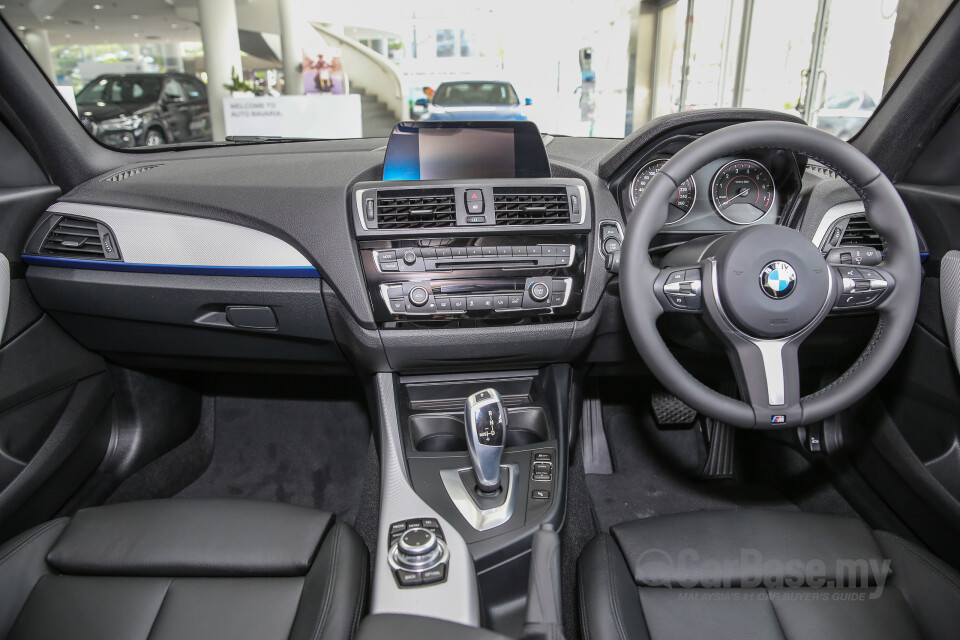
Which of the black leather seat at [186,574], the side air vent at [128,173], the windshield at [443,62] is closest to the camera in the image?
the black leather seat at [186,574]

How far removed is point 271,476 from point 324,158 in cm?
117

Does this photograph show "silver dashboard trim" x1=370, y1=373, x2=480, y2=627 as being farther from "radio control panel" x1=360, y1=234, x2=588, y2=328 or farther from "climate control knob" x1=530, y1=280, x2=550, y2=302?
"climate control knob" x1=530, y1=280, x2=550, y2=302

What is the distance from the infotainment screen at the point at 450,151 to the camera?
1.61 m

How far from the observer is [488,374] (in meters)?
1.85

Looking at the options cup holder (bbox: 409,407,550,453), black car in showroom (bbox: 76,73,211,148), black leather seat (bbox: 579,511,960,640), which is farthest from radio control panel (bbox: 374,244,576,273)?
black car in showroom (bbox: 76,73,211,148)

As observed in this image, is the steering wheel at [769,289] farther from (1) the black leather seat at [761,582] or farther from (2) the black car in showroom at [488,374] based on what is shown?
(1) the black leather seat at [761,582]

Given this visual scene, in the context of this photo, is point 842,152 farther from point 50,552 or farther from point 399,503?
point 50,552

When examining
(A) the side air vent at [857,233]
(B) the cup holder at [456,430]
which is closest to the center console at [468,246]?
(B) the cup holder at [456,430]

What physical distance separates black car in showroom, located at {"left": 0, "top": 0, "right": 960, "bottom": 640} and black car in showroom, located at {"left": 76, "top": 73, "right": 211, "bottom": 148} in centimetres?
316

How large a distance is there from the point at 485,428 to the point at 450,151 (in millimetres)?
722

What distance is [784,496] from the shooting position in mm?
2135

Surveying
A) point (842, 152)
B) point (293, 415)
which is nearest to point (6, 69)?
point (293, 415)

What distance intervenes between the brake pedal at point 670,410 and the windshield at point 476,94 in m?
6.02

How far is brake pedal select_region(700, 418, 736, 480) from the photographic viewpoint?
2221 millimetres
